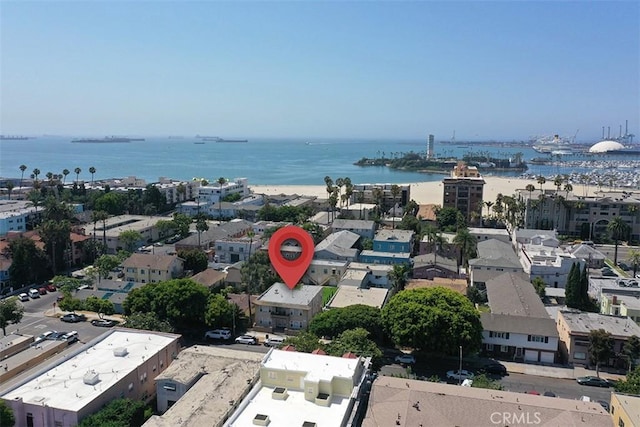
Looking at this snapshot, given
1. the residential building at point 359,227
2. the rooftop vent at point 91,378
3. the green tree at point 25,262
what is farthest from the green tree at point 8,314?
the residential building at point 359,227

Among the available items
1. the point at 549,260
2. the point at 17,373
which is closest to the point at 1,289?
the point at 17,373

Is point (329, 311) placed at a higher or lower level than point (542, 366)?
higher

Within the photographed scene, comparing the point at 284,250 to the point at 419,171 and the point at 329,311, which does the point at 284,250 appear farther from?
the point at 419,171

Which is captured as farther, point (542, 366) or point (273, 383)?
point (542, 366)

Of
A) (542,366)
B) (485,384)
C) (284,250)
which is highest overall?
(284,250)

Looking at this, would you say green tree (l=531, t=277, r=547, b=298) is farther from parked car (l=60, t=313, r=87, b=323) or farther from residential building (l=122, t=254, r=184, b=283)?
parked car (l=60, t=313, r=87, b=323)

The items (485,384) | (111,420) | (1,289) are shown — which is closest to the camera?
(111,420)

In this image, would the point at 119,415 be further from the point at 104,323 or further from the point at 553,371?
the point at 553,371
